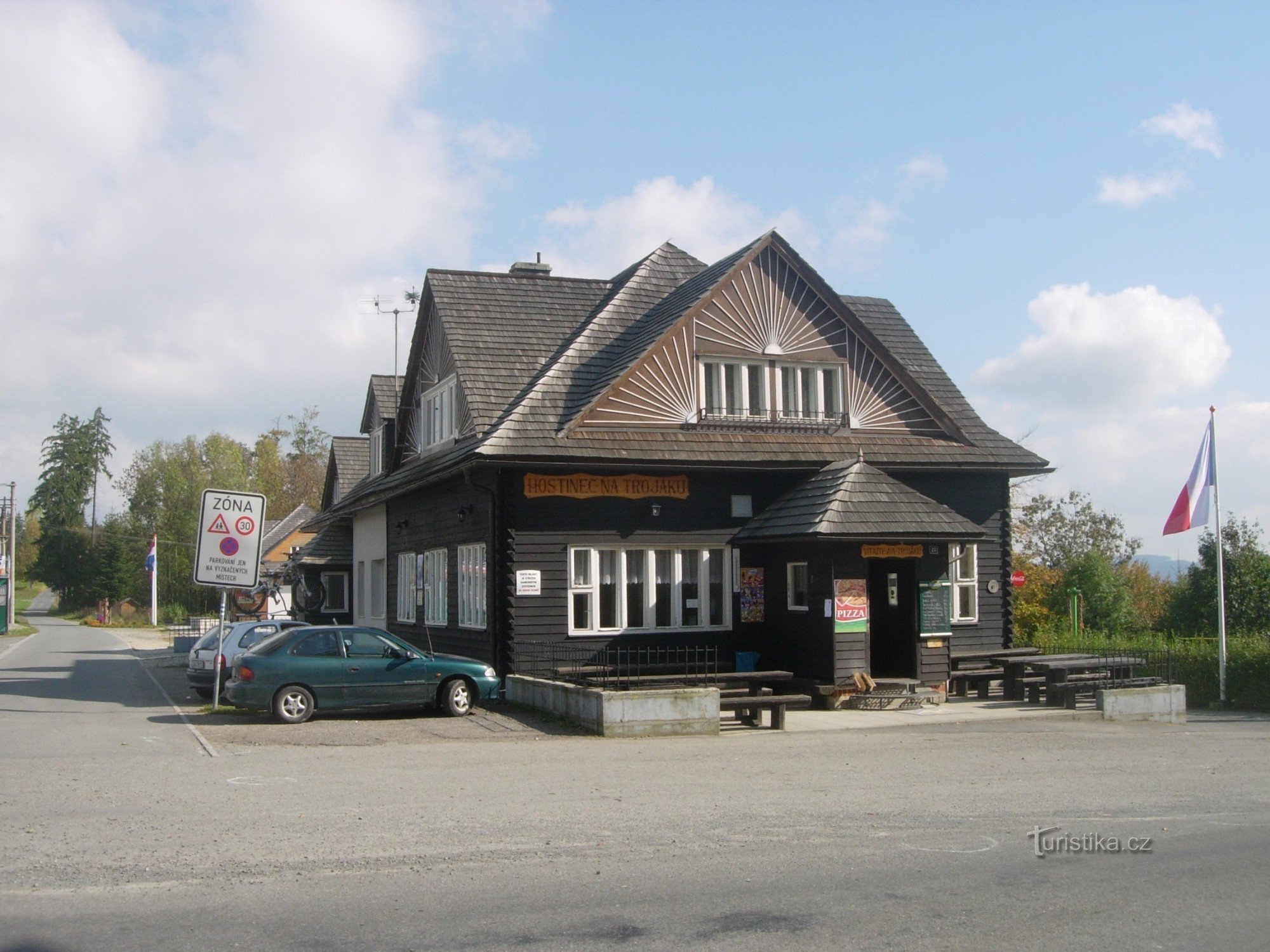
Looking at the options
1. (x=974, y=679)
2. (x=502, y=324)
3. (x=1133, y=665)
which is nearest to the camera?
(x=1133, y=665)

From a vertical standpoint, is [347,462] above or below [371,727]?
above

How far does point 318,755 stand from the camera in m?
13.9

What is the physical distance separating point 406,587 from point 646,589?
789 centimetres

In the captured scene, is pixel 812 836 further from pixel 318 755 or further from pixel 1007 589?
pixel 1007 589

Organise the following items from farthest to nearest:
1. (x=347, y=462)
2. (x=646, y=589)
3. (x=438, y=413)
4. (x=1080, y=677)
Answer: (x=347, y=462), (x=438, y=413), (x=1080, y=677), (x=646, y=589)

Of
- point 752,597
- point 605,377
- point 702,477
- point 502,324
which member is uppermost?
point 502,324

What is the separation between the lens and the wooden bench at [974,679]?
69.2ft

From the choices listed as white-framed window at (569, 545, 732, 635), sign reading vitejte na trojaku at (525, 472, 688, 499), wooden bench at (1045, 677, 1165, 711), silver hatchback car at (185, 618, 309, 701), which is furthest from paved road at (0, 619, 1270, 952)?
silver hatchback car at (185, 618, 309, 701)

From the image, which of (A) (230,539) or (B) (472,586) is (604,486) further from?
(A) (230,539)

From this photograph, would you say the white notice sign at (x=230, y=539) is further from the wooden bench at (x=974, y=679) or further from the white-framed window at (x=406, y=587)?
the wooden bench at (x=974, y=679)

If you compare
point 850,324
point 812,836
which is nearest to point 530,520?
point 850,324

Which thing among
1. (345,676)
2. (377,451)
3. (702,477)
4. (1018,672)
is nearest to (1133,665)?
(1018,672)

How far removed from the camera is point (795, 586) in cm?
2027

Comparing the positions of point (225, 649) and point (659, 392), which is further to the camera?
point (225, 649)
